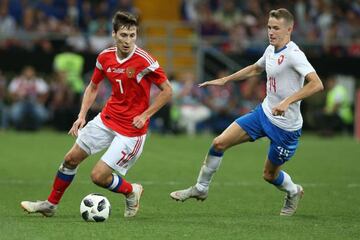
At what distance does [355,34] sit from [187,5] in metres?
5.10

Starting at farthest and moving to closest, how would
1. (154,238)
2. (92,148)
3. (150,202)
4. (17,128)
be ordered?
(17,128), (150,202), (92,148), (154,238)

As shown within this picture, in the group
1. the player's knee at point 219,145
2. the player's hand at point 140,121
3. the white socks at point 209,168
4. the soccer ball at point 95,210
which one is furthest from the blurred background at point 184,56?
the soccer ball at point 95,210

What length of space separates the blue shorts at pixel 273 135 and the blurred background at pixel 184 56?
1284 cm

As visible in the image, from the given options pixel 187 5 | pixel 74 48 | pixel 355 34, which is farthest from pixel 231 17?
pixel 74 48

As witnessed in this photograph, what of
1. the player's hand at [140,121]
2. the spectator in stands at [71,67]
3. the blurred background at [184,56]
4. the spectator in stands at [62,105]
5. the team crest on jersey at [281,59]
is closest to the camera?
the player's hand at [140,121]

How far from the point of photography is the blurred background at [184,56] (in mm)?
23828

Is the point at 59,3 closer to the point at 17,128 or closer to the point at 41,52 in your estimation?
the point at 41,52

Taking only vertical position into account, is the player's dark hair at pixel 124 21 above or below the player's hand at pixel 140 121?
above

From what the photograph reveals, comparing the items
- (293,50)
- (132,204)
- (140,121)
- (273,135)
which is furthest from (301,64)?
(132,204)

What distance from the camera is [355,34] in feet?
88.2

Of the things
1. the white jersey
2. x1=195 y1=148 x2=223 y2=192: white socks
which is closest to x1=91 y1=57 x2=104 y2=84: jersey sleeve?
x1=195 y1=148 x2=223 y2=192: white socks

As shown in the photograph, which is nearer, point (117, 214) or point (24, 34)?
point (117, 214)

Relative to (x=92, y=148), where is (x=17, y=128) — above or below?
below

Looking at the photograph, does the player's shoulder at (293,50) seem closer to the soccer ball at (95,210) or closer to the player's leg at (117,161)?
the player's leg at (117,161)
